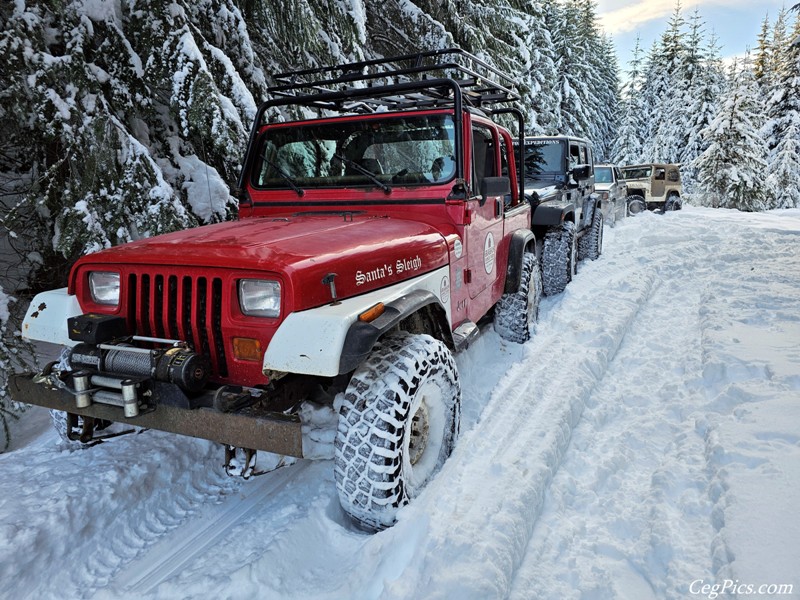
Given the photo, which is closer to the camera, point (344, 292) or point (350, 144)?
point (344, 292)

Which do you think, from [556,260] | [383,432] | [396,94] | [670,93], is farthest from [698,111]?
→ [383,432]

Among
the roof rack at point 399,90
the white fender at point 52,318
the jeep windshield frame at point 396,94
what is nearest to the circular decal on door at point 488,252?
the jeep windshield frame at point 396,94

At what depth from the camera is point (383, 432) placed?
90.0 inches

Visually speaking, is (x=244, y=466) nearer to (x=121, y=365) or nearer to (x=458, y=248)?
(x=121, y=365)

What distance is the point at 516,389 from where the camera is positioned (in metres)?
3.84

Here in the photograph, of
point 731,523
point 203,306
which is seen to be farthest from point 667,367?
point 203,306

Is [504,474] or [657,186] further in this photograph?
[657,186]

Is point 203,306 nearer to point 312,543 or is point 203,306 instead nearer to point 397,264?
point 397,264

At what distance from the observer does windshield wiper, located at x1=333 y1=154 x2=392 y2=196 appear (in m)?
3.61

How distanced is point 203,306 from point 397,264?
1018 mm

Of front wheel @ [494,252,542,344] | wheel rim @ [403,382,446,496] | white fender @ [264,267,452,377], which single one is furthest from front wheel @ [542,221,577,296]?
white fender @ [264,267,452,377]

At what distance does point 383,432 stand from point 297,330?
0.58 metres

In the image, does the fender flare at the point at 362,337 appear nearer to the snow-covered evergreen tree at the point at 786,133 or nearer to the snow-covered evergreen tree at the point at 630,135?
the snow-covered evergreen tree at the point at 786,133

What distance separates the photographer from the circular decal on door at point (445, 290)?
3301mm
